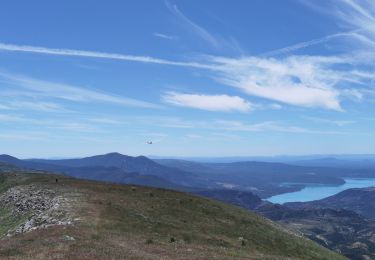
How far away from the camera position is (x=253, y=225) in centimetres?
6378

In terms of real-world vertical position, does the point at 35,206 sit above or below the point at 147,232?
above

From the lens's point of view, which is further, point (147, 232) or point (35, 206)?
point (35, 206)

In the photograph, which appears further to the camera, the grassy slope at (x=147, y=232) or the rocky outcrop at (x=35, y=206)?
the rocky outcrop at (x=35, y=206)

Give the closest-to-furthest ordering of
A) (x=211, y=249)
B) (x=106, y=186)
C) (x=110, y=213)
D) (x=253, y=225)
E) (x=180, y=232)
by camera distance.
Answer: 1. (x=211, y=249)
2. (x=180, y=232)
3. (x=110, y=213)
4. (x=253, y=225)
5. (x=106, y=186)

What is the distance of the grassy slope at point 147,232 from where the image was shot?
32219mm

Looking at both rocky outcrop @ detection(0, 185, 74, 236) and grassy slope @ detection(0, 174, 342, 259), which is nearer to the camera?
grassy slope @ detection(0, 174, 342, 259)

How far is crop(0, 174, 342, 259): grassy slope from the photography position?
3222cm

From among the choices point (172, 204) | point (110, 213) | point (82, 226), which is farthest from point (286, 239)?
point (82, 226)

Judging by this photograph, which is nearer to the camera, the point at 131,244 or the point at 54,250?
the point at 54,250

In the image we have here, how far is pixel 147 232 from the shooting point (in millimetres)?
45281

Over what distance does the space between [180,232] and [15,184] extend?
143ft

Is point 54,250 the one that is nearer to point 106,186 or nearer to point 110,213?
point 110,213

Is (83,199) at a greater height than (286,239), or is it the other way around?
(83,199)

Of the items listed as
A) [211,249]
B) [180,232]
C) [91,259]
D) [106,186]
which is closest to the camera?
[91,259]
